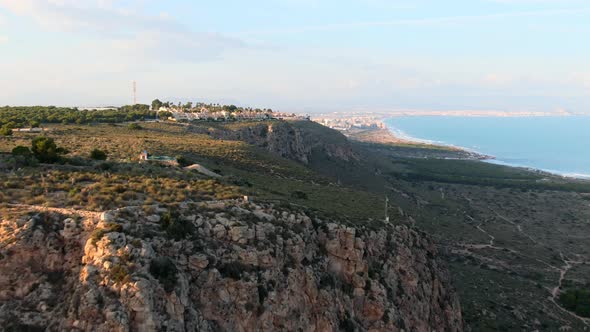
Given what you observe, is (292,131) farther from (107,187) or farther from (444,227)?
(107,187)

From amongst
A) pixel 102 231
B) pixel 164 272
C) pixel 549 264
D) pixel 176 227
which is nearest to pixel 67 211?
pixel 102 231

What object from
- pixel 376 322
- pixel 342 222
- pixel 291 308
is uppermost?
pixel 342 222

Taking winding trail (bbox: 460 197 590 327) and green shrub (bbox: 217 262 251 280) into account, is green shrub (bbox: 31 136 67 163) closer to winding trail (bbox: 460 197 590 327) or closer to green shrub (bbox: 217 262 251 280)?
green shrub (bbox: 217 262 251 280)

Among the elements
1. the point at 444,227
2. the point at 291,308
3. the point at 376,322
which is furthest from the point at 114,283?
the point at 444,227

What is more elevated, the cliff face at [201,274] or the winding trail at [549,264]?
the cliff face at [201,274]

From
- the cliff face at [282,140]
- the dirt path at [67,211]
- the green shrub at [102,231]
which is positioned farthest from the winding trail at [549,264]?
the dirt path at [67,211]

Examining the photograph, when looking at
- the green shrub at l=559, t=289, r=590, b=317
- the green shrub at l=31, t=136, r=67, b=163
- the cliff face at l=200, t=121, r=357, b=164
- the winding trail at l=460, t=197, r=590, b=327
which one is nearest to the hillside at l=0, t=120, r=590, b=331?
the green shrub at l=559, t=289, r=590, b=317

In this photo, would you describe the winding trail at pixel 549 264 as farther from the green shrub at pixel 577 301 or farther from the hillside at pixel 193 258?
the hillside at pixel 193 258

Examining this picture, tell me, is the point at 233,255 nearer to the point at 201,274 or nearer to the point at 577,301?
the point at 201,274
